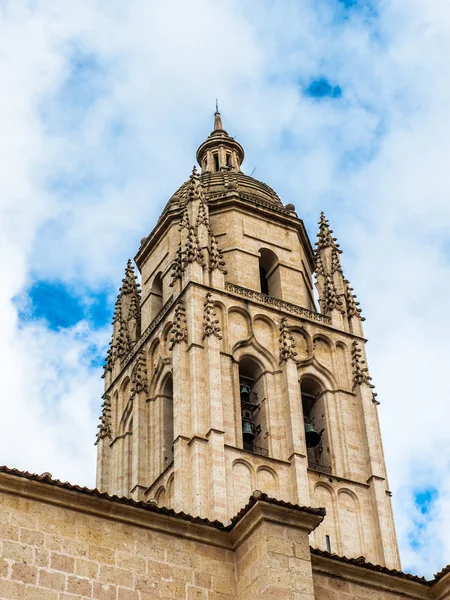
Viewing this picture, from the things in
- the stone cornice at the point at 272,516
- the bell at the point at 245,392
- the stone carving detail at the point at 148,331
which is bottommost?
the stone cornice at the point at 272,516

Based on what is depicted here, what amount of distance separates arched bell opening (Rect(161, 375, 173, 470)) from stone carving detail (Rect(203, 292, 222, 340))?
81.0 inches

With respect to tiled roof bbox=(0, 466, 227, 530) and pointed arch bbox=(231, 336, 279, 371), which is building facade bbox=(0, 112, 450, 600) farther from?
tiled roof bbox=(0, 466, 227, 530)

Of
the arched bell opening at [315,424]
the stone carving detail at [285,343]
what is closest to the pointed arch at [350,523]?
the arched bell opening at [315,424]

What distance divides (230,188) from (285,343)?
7.17 metres

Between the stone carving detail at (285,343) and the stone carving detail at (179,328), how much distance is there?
287cm

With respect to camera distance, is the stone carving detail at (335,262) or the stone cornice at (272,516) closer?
the stone cornice at (272,516)

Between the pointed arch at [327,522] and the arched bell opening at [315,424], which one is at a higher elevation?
the arched bell opening at [315,424]

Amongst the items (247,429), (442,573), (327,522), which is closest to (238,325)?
(247,429)

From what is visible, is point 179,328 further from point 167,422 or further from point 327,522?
point 327,522

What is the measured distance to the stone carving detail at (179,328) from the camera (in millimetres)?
32438

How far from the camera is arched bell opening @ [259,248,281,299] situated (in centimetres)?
3699

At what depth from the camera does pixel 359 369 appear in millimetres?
34594

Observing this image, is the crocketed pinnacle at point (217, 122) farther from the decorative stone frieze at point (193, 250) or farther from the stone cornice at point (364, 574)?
the stone cornice at point (364, 574)

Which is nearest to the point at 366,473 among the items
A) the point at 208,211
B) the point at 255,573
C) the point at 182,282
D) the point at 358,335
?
the point at 358,335
